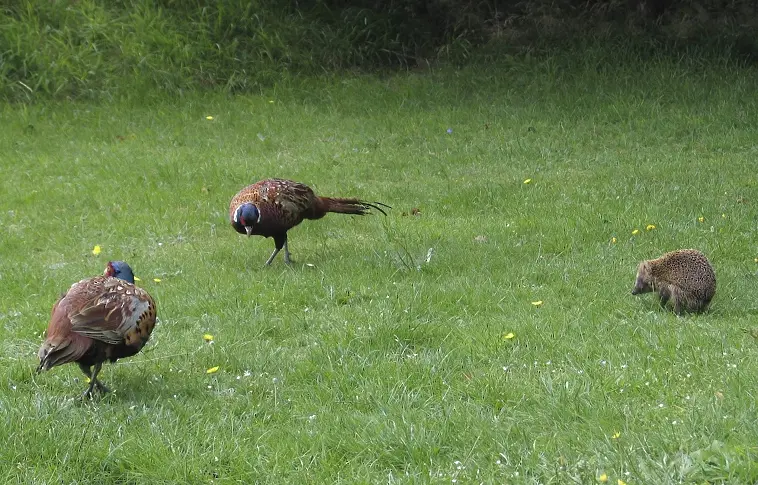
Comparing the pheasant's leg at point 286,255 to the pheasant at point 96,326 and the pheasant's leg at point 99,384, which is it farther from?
the pheasant's leg at point 99,384

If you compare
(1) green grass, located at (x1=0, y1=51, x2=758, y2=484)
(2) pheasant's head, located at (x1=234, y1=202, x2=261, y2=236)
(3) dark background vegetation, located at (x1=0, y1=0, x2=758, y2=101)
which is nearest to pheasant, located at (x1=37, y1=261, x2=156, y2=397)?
(1) green grass, located at (x1=0, y1=51, x2=758, y2=484)

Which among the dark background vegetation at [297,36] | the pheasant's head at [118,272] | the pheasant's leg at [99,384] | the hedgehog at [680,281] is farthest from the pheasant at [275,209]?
the dark background vegetation at [297,36]

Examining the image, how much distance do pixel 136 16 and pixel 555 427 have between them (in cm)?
1353

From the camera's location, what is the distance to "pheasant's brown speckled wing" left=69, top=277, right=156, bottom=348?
5.07 m

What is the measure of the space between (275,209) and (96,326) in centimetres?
342

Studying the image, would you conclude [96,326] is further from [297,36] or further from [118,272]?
[297,36]

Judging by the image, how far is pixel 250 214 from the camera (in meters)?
8.12

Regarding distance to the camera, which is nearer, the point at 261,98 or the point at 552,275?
the point at 552,275

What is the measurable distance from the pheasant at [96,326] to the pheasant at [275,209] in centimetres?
277

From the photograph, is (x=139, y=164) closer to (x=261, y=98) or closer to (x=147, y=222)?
(x=147, y=222)

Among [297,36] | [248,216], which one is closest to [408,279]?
[248,216]

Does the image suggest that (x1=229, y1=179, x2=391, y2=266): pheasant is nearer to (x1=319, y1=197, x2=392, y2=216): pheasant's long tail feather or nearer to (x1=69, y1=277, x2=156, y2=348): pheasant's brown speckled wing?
(x1=319, y1=197, x2=392, y2=216): pheasant's long tail feather

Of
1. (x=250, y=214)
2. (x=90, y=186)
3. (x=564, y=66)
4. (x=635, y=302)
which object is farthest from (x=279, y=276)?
(x=564, y=66)

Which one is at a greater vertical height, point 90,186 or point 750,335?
point 750,335
